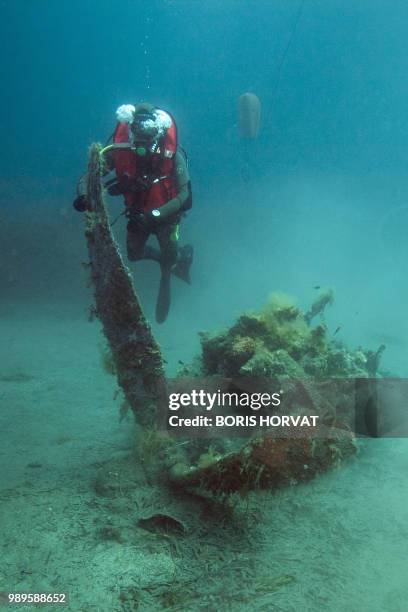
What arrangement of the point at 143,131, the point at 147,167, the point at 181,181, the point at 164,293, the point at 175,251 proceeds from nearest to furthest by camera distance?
1. the point at 143,131
2. the point at 147,167
3. the point at 181,181
4. the point at 175,251
5. the point at 164,293

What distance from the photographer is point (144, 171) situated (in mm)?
6230

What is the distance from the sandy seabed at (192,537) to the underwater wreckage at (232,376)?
0.40 m

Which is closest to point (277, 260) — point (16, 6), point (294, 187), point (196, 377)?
point (196, 377)

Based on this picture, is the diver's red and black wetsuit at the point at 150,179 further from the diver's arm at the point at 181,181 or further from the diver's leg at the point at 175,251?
the diver's leg at the point at 175,251

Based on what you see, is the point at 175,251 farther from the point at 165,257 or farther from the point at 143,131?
the point at 143,131

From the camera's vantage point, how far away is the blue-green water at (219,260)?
296 centimetres

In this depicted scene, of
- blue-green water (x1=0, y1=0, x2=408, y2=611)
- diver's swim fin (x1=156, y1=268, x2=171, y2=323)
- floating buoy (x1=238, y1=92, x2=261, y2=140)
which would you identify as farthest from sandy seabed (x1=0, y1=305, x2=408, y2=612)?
floating buoy (x1=238, y1=92, x2=261, y2=140)

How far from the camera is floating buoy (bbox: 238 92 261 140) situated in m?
20.1

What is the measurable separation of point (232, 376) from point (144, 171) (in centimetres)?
368

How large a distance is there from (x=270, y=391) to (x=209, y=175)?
44.8 meters

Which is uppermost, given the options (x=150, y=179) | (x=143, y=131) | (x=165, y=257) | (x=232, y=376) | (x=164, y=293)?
(x=143, y=131)


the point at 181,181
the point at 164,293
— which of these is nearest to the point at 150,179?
the point at 181,181

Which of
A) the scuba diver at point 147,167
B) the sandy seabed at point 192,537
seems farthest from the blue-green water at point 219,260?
the scuba diver at point 147,167

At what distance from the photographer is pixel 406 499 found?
3.81 metres
